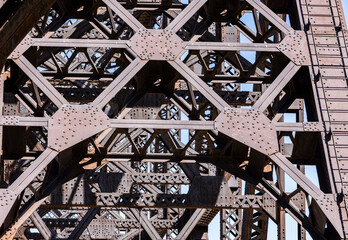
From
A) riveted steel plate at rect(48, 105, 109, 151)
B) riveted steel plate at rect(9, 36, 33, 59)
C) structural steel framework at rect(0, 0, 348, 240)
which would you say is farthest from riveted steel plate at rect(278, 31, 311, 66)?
riveted steel plate at rect(9, 36, 33, 59)

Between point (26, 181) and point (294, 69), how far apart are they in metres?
5.18

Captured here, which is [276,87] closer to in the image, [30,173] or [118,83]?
[118,83]

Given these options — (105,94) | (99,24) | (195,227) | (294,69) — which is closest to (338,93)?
(294,69)

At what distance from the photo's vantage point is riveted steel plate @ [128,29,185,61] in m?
16.4

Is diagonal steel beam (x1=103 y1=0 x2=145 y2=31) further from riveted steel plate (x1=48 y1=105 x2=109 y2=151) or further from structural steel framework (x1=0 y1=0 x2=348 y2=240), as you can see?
riveted steel plate (x1=48 y1=105 x2=109 y2=151)

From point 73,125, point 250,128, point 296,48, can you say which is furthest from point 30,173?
point 296,48

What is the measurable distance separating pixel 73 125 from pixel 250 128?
3041mm

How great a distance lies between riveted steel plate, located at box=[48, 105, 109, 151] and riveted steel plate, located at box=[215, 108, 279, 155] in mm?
2068

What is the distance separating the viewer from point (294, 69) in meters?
16.4

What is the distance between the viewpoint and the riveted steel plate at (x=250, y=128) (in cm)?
1566

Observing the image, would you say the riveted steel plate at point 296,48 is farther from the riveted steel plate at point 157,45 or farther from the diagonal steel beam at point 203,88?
the riveted steel plate at point 157,45

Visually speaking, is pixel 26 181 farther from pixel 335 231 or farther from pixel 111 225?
pixel 111 225

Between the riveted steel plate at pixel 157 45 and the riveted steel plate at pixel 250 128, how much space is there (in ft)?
4.99

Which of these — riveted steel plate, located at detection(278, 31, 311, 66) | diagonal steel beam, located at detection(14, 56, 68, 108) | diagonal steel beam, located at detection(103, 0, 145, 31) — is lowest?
diagonal steel beam, located at detection(14, 56, 68, 108)
